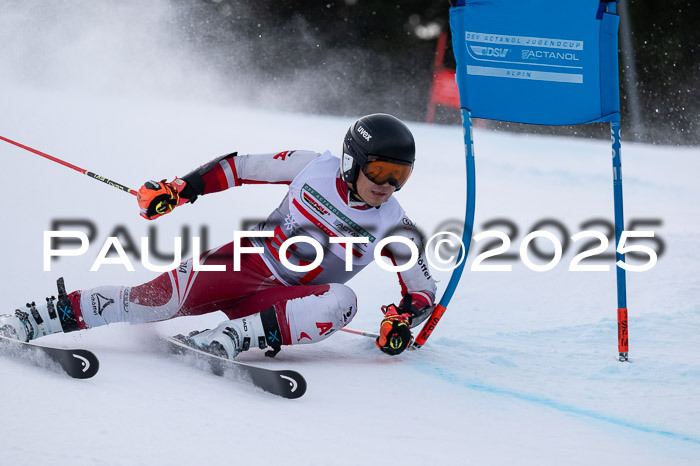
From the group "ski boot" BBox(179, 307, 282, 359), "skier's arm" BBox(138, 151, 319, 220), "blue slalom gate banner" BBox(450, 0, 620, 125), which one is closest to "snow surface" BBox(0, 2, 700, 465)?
"ski boot" BBox(179, 307, 282, 359)

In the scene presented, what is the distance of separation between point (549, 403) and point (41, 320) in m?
1.83

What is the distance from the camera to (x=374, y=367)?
3.09 m

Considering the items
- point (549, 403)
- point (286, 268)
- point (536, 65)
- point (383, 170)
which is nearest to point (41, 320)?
point (286, 268)

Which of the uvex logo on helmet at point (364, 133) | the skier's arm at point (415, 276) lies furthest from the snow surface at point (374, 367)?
the uvex logo on helmet at point (364, 133)

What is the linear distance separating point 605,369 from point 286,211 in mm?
1443

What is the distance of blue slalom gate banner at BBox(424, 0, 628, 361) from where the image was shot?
342cm

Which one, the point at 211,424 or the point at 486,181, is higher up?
the point at 486,181

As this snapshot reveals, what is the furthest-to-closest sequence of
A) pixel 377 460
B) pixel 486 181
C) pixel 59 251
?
pixel 486 181 → pixel 59 251 → pixel 377 460

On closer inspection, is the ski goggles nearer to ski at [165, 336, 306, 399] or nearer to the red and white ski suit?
the red and white ski suit

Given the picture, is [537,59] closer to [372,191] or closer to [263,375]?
[372,191]

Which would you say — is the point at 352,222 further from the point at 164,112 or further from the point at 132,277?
the point at 164,112

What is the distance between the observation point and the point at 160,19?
14.7m

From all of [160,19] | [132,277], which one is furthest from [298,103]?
[132,277]

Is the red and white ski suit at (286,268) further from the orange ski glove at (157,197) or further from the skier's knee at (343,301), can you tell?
the orange ski glove at (157,197)
